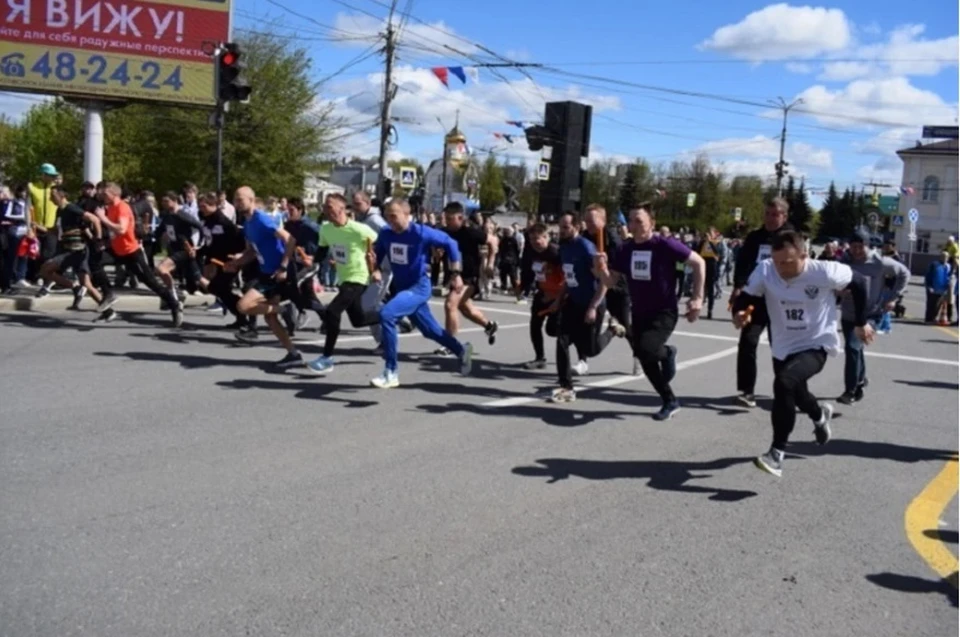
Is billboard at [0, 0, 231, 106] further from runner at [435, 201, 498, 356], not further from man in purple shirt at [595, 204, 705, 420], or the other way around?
man in purple shirt at [595, 204, 705, 420]

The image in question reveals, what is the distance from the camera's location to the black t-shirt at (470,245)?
38.3 feet

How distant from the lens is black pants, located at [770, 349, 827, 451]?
6383 millimetres

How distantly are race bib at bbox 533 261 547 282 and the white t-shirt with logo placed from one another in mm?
3817

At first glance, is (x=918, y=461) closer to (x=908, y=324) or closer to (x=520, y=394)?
(x=520, y=394)

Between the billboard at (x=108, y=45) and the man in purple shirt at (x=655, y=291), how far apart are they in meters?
13.7

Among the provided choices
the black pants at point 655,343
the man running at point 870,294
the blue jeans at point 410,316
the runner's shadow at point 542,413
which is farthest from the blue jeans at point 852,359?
the blue jeans at point 410,316

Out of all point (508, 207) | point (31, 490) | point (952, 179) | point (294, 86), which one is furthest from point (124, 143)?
point (952, 179)

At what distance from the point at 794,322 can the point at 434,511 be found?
9.01 feet

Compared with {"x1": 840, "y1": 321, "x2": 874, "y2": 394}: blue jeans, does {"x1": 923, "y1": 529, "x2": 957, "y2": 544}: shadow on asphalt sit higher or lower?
lower

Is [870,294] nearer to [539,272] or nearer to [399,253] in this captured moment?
[539,272]

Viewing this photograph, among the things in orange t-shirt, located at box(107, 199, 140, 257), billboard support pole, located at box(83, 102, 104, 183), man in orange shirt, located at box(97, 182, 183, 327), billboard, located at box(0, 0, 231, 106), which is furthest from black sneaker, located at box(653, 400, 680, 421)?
billboard support pole, located at box(83, 102, 104, 183)

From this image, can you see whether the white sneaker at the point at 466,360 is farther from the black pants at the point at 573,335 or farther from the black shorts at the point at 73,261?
the black shorts at the point at 73,261

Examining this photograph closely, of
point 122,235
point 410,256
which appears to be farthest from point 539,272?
point 122,235

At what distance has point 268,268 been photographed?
10.8 m
